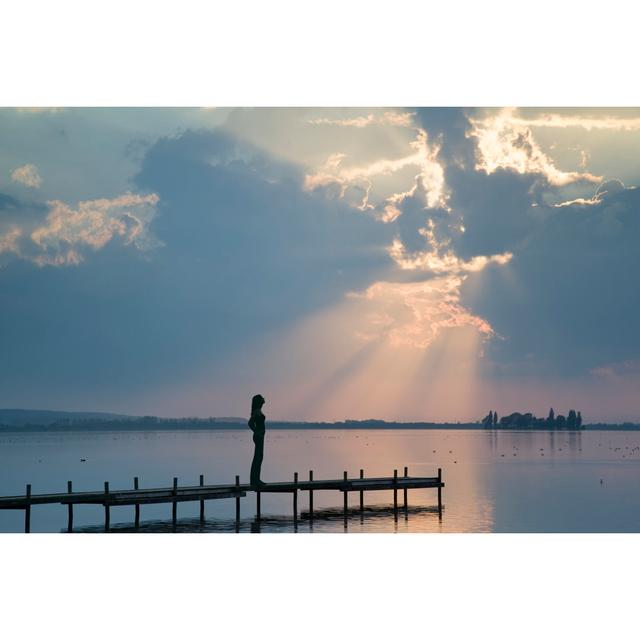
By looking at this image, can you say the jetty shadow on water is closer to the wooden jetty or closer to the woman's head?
the wooden jetty

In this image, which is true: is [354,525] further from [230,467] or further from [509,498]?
[230,467]

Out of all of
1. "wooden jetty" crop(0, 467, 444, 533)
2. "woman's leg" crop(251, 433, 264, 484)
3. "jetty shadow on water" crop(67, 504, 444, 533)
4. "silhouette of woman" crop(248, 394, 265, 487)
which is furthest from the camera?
"jetty shadow on water" crop(67, 504, 444, 533)

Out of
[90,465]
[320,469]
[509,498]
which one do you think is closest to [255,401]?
[509,498]

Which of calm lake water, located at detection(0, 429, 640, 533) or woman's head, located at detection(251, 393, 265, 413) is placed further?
calm lake water, located at detection(0, 429, 640, 533)

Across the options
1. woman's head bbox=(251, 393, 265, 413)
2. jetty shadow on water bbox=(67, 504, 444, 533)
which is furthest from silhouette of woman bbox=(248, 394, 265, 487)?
jetty shadow on water bbox=(67, 504, 444, 533)

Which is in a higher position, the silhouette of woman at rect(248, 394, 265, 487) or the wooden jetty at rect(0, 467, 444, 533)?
the silhouette of woman at rect(248, 394, 265, 487)

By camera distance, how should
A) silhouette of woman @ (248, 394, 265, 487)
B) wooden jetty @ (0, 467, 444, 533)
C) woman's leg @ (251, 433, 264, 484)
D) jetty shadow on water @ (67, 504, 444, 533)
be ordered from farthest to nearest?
jetty shadow on water @ (67, 504, 444, 533) < woman's leg @ (251, 433, 264, 484) < silhouette of woman @ (248, 394, 265, 487) < wooden jetty @ (0, 467, 444, 533)

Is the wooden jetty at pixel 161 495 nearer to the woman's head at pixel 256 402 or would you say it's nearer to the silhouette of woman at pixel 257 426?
the silhouette of woman at pixel 257 426

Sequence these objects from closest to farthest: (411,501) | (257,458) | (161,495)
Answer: (161,495)
(257,458)
(411,501)

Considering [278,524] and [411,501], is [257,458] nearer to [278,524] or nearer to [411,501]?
[278,524]

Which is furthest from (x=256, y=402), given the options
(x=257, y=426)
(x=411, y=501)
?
(x=411, y=501)

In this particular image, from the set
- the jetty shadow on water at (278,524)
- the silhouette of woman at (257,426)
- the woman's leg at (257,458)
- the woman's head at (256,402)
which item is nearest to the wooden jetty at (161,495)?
the jetty shadow on water at (278,524)

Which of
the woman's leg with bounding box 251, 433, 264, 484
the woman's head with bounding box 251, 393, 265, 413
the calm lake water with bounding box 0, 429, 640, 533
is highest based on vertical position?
the woman's head with bounding box 251, 393, 265, 413
